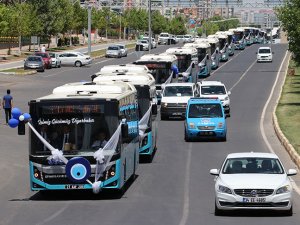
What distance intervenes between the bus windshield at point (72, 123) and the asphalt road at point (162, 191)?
4.57ft

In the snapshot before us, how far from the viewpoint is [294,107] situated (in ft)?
177

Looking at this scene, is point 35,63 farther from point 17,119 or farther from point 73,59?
point 17,119

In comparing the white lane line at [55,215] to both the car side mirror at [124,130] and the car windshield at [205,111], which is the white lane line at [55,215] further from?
the car windshield at [205,111]

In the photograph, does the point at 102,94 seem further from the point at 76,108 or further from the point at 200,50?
the point at 200,50

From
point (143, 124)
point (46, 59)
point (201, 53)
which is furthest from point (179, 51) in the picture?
point (143, 124)

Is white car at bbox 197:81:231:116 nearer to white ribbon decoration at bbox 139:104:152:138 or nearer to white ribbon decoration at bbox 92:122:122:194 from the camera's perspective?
white ribbon decoration at bbox 139:104:152:138

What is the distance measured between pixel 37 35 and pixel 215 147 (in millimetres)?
79168

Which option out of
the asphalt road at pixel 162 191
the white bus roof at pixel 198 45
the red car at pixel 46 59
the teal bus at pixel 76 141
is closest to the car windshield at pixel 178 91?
the asphalt road at pixel 162 191

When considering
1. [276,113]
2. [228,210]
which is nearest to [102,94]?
[228,210]

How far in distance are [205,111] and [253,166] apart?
1958cm

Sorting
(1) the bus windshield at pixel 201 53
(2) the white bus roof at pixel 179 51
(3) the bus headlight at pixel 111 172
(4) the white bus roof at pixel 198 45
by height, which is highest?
(3) the bus headlight at pixel 111 172

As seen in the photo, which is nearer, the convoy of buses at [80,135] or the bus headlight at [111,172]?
the convoy of buses at [80,135]

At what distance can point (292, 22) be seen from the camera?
5544 centimetres

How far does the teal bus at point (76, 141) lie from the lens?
23359 mm
